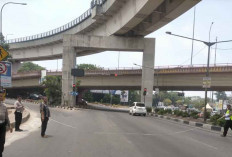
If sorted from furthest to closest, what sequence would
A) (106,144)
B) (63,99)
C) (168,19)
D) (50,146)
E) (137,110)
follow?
1. (63,99)
2. (137,110)
3. (168,19)
4. (106,144)
5. (50,146)

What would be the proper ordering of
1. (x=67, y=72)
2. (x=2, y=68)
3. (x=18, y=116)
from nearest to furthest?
(x=2, y=68), (x=18, y=116), (x=67, y=72)

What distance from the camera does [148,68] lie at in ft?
140

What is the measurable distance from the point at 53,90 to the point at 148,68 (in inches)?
640

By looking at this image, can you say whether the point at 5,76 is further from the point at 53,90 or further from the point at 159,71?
the point at 53,90

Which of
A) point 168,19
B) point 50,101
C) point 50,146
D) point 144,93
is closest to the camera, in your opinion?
point 50,146

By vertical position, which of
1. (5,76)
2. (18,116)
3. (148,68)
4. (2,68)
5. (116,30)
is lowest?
(18,116)

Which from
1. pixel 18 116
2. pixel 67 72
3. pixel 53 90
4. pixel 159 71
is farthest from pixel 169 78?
pixel 18 116

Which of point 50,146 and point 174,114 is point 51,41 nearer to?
point 174,114

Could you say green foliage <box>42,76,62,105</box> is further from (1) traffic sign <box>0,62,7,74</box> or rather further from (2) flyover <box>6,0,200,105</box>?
(1) traffic sign <box>0,62,7,74</box>

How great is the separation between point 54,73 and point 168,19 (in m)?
34.1

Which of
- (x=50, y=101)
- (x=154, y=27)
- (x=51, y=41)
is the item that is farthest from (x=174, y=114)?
(x=51, y=41)

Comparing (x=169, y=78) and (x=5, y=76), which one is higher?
(x=169, y=78)

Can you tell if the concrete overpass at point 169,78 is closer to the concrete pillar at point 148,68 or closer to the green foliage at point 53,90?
the concrete pillar at point 148,68

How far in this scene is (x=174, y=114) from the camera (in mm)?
35438
